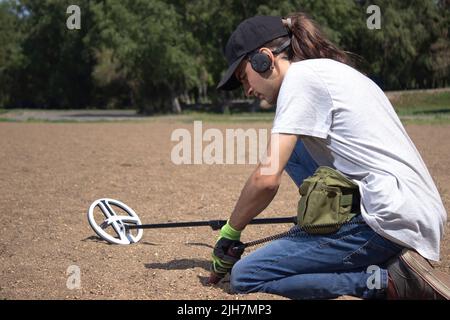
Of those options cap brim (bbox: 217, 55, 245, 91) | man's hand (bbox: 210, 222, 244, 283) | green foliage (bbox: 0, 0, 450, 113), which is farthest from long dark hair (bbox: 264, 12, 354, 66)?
green foliage (bbox: 0, 0, 450, 113)

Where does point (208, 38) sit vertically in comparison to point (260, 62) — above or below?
above

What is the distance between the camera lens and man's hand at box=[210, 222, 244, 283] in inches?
149

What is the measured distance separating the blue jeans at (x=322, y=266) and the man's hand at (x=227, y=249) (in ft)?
0.29

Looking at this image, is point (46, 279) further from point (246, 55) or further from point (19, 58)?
point (19, 58)

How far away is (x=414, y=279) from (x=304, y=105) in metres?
1.09

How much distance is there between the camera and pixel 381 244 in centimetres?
348

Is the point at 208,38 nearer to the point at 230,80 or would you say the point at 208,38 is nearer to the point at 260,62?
the point at 230,80

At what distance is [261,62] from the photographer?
138 inches

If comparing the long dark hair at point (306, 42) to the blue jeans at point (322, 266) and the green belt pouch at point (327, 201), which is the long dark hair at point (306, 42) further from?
the blue jeans at point (322, 266)

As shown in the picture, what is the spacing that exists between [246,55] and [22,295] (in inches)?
77.6
